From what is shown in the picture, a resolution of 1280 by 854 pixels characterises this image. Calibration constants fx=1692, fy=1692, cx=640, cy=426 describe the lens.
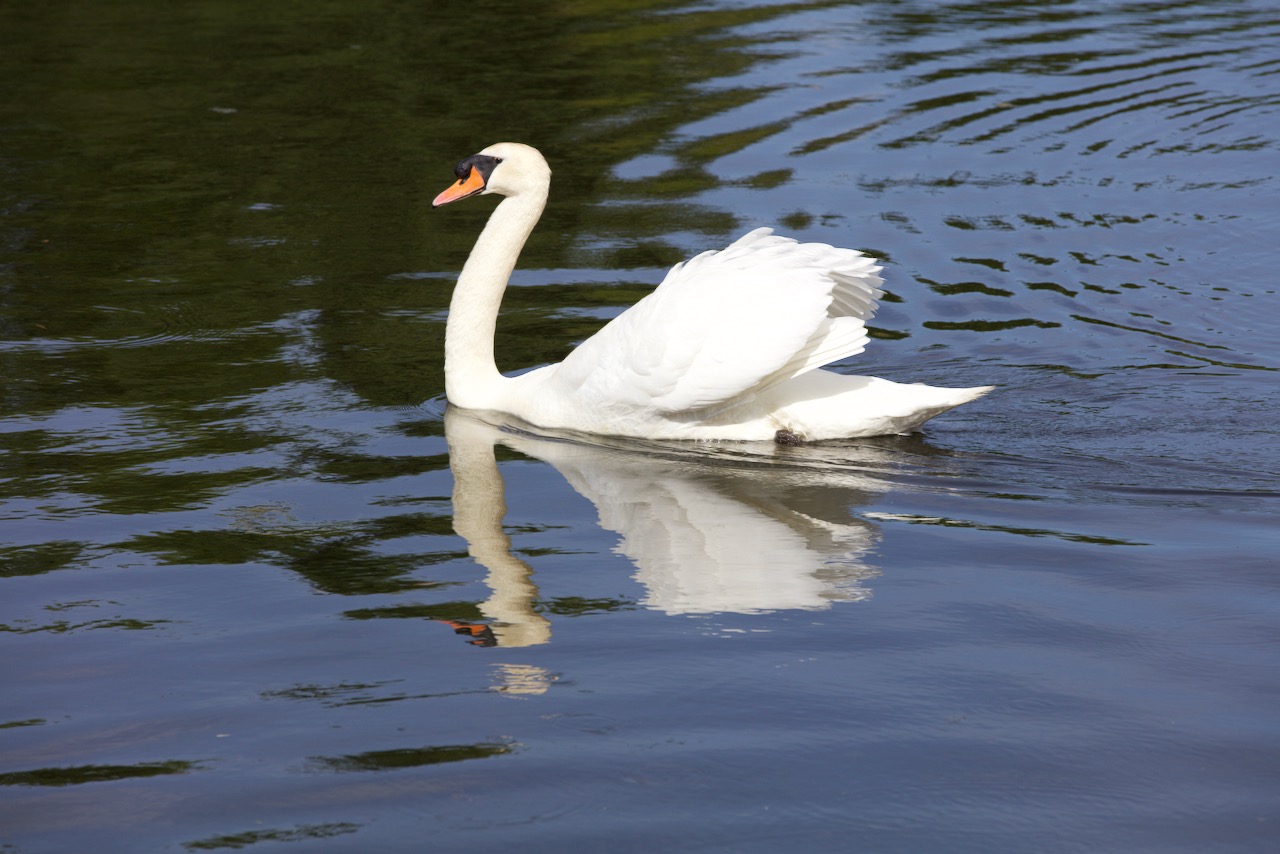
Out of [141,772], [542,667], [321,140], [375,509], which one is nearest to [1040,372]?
[375,509]

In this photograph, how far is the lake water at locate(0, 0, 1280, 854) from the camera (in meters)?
4.43

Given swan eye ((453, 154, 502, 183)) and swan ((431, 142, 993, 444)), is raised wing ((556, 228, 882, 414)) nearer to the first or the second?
swan ((431, 142, 993, 444))

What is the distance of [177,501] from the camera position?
6.66 meters

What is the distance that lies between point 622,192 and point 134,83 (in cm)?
598

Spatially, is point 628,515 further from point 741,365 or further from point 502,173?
point 502,173

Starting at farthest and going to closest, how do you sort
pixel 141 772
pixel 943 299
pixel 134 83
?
pixel 134 83
pixel 943 299
pixel 141 772

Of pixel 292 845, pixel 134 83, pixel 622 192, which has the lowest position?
pixel 292 845

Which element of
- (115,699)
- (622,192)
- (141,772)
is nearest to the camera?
(141,772)

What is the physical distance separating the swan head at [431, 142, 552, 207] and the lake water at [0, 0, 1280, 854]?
40.0 inches

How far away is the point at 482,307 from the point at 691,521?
2.14 metres

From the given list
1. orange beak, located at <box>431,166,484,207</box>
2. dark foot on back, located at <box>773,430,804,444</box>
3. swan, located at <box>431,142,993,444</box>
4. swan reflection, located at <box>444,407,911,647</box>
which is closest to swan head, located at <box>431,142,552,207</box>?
orange beak, located at <box>431,166,484,207</box>

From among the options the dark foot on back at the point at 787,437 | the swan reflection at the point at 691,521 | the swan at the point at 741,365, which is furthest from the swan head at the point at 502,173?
the dark foot on back at the point at 787,437

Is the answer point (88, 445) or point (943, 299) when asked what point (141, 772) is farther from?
point (943, 299)

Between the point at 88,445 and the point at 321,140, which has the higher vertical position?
the point at 321,140
